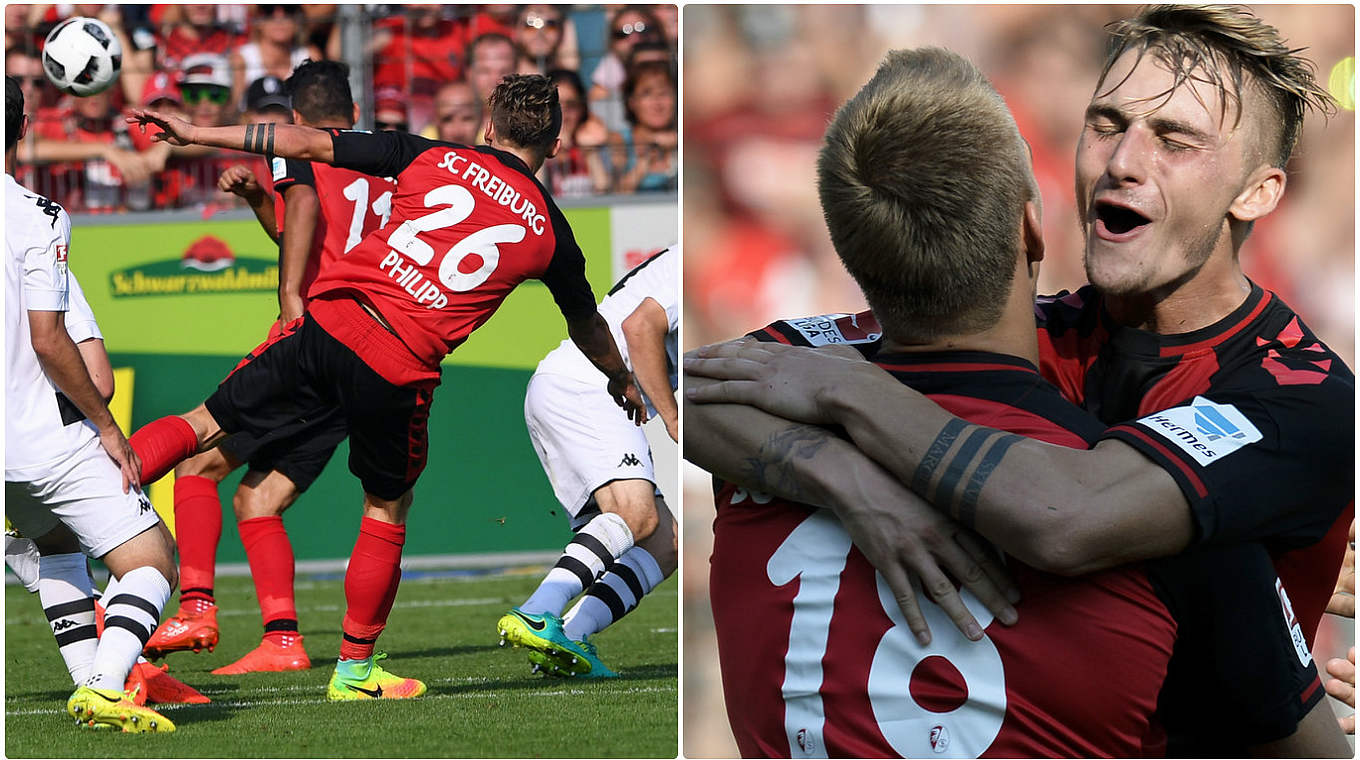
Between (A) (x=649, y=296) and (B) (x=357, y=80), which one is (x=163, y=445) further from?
(B) (x=357, y=80)

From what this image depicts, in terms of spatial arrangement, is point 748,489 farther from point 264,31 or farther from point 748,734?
point 264,31

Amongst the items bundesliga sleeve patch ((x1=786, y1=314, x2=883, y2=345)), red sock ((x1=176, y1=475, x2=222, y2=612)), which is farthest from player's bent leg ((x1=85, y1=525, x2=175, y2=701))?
bundesliga sleeve patch ((x1=786, y1=314, x2=883, y2=345))

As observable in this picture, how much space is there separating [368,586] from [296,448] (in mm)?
949

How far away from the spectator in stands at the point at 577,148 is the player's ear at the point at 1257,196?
3.10 metres

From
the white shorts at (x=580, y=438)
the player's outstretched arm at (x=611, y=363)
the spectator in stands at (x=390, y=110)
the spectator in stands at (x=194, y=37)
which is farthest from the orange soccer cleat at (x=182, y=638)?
the spectator in stands at (x=194, y=37)

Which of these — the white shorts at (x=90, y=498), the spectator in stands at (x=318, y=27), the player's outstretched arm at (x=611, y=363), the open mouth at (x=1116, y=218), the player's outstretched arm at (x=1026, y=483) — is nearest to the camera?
the player's outstretched arm at (x=1026, y=483)

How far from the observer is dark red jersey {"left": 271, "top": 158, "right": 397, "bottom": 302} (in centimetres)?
391

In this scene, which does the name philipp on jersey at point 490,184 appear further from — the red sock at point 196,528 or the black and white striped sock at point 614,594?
the red sock at point 196,528

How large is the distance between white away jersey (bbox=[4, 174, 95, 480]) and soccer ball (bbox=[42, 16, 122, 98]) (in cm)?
104

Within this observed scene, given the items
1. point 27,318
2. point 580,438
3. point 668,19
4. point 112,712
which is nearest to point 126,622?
point 112,712

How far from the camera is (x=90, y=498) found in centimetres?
316

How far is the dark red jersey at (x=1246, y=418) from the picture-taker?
1218 millimetres

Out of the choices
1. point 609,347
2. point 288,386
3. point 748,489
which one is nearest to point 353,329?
point 288,386

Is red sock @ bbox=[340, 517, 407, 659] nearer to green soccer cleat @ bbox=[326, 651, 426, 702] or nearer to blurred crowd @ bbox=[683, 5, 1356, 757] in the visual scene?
green soccer cleat @ bbox=[326, 651, 426, 702]
